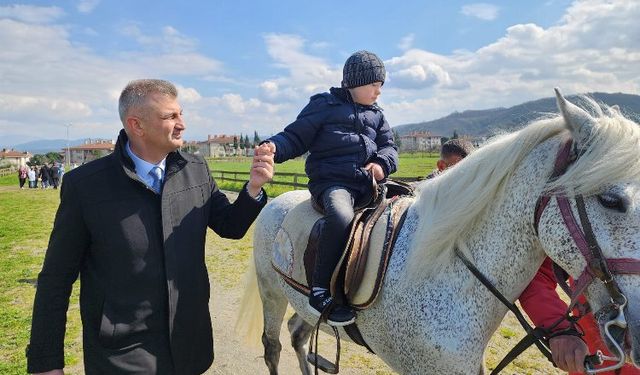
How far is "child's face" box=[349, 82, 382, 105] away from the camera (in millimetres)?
2932

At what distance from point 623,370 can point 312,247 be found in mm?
1843

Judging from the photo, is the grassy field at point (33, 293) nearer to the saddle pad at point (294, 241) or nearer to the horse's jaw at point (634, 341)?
the saddle pad at point (294, 241)

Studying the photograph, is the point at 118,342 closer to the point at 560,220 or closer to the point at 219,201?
the point at 219,201

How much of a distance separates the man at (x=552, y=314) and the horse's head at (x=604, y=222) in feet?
1.12

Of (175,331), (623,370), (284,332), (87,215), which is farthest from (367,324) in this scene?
(284,332)

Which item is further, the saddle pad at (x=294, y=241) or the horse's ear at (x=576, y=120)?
the saddle pad at (x=294, y=241)

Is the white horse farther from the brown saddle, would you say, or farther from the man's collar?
the man's collar

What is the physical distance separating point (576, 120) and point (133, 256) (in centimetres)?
207

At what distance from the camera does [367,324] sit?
→ 8.16ft

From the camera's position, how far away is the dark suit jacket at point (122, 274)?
1.97 meters

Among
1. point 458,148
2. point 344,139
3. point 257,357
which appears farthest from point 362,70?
point 257,357

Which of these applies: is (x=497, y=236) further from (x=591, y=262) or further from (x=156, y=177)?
(x=156, y=177)

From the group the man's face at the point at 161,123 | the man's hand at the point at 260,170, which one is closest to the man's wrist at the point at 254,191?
the man's hand at the point at 260,170

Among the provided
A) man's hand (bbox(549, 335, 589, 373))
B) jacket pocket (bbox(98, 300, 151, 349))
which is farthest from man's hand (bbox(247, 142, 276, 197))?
man's hand (bbox(549, 335, 589, 373))
